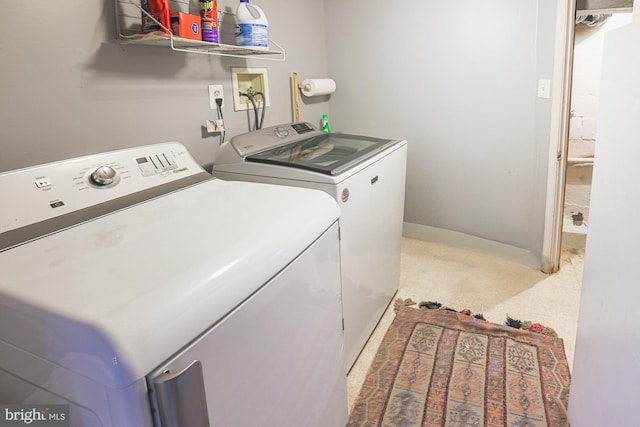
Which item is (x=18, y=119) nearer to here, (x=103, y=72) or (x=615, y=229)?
(x=103, y=72)

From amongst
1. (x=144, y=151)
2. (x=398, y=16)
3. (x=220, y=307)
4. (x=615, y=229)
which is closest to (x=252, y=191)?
(x=144, y=151)

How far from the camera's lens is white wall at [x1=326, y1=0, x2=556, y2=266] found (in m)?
2.39

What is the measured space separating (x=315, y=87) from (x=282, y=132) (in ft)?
2.27

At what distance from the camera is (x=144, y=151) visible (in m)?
1.40

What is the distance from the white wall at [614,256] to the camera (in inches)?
34.9

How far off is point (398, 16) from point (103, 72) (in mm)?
1951

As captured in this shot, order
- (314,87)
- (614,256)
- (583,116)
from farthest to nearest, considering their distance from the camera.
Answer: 1. (583,116)
2. (314,87)
3. (614,256)

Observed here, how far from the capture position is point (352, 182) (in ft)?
5.08

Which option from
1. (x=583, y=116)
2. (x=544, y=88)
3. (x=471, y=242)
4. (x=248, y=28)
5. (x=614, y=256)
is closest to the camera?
(x=614, y=256)

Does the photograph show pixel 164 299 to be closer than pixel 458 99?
Yes

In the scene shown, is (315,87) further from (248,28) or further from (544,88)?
(544,88)

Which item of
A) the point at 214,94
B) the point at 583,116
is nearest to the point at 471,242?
the point at 583,116

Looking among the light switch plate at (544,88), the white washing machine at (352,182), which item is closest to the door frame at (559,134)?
the light switch plate at (544,88)

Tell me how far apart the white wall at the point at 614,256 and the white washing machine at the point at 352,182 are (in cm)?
77
